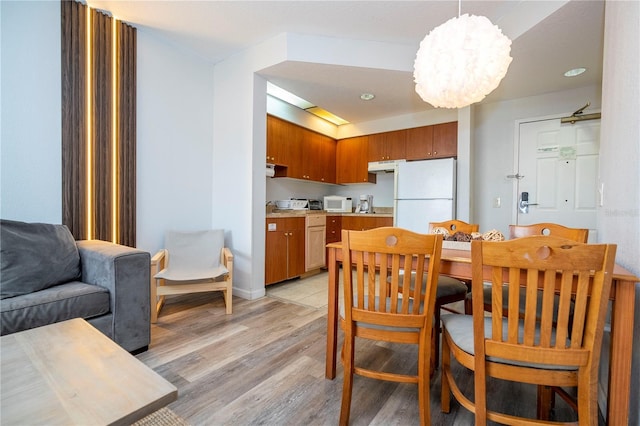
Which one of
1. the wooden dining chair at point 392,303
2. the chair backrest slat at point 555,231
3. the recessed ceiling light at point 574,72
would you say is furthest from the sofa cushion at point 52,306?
the recessed ceiling light at point 574,72

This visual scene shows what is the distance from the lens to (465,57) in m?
1.48

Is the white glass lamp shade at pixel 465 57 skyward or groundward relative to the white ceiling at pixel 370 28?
groundward

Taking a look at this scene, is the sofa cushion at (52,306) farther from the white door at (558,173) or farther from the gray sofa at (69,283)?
the white door at (558,173)

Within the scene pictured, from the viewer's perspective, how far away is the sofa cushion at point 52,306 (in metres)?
1.42

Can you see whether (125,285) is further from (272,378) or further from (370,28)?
(370,28)

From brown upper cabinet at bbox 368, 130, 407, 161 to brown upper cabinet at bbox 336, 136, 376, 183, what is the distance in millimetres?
131

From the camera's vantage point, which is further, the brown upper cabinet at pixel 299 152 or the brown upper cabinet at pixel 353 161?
the brown upper cabinet at pixel 353 161

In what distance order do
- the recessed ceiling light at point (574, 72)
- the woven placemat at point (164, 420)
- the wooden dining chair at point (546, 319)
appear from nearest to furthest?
the wooden dining chair at point (546, 319)
the woven placemat at point (164, 420)
the recessed ceiling light at point (574, 72)

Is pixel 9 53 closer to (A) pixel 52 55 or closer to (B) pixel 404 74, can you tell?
(A) pixel 52 55

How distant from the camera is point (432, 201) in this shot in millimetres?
3629

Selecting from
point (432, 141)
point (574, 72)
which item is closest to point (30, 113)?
point (432, 141)

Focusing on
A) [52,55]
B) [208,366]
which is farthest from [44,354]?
[52,55]

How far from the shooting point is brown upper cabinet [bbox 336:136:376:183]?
4.59 metres

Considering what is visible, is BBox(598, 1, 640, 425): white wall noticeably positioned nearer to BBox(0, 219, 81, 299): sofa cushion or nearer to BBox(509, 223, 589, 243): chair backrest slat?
BBox(509, 223, 589, 243): chair backrest slat
